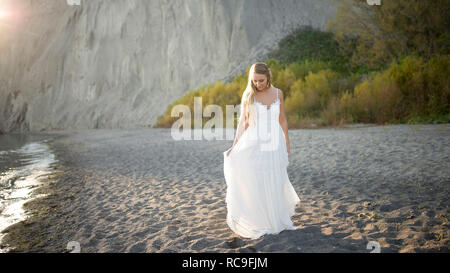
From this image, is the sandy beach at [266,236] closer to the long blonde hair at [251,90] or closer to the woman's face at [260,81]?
the long blonde hair at [251,90]

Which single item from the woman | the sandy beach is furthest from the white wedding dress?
the sandy beach

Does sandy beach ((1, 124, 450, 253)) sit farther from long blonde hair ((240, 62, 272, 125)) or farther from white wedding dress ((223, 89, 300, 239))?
long blonde hair ((240, 62, 272, 125))

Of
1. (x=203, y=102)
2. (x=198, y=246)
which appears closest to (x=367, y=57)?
(x=203, y=102)

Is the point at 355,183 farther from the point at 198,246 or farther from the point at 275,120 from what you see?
the point at 198,246

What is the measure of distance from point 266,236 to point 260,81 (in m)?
1.59

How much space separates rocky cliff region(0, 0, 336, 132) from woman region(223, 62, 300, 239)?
18278 mm

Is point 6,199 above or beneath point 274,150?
beneath

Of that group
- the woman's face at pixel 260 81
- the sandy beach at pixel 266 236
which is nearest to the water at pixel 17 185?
the sandy beach at pixel 266 236

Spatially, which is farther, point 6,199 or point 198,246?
point 6,199

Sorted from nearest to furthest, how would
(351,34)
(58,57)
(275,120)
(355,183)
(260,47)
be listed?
Answer: (275,120) → (355,183) → (351,34) → (260,47) → (58,57)

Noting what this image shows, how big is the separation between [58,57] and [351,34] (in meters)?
30.6

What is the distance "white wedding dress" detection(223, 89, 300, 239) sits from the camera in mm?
3379

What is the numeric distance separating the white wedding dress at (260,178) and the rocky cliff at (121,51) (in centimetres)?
1830

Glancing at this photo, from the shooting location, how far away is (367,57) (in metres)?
17.3
